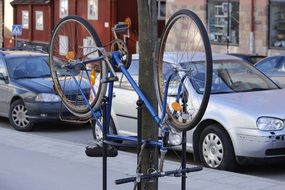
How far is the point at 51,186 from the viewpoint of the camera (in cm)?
700

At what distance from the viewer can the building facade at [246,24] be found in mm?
22734

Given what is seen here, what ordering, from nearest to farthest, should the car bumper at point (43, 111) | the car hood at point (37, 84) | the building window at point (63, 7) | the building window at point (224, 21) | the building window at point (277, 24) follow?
the car bumper at point (43, 111) → the car hood at point (37, 84) → the building window at point (277, 24) → the building window at point (224, 21) → the building window at point (63, 7)

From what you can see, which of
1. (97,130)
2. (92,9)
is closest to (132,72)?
(97,130)

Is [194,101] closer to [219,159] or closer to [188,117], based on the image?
[188,117]

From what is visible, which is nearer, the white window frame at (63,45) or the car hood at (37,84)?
the white window frame at (63,45)

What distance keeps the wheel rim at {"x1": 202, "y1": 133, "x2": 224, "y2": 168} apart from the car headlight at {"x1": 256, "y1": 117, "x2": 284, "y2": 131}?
605 mm

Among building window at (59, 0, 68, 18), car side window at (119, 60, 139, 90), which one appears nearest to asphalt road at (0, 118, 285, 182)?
car side window at (119, 60, 139, 90)

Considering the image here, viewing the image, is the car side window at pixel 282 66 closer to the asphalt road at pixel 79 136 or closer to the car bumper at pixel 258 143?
the asphalt road at pixel 79 136

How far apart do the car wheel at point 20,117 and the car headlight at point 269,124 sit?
17.7ft

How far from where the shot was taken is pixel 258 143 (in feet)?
26.1

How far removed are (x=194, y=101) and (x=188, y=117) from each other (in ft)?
2.68

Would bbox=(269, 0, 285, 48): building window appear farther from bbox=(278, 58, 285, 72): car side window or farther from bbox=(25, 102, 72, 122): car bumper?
bbox=(25, 102, 72, 122): car bumper

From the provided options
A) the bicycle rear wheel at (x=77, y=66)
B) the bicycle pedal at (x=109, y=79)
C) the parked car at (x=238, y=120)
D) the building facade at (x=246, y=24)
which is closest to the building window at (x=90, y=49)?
the bicycle rear wheel at (x=77, y=66)

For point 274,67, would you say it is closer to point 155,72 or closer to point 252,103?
point 252,103
